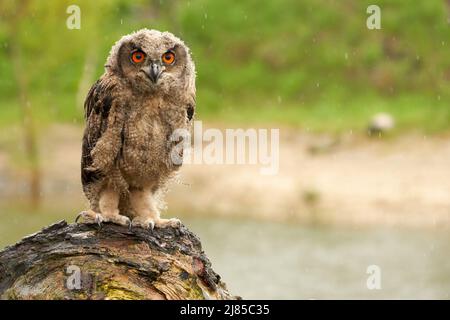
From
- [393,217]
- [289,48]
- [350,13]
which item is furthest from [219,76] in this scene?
[393,217]

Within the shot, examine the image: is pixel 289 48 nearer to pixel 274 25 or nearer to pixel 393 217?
pixel 274 25

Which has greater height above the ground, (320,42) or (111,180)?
(320,42)

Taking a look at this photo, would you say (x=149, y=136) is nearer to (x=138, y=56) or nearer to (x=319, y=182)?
(x=138, y=56)

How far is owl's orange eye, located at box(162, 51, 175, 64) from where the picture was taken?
531 cm

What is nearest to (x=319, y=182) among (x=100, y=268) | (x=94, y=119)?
(x=94, y=119)

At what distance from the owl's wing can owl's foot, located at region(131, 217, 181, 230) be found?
0.42 metres

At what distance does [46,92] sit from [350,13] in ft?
28.3

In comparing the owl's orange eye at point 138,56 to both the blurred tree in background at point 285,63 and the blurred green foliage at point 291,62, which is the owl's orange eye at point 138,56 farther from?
the blurred green foliage at point 291,62

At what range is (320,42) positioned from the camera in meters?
→ 23.5

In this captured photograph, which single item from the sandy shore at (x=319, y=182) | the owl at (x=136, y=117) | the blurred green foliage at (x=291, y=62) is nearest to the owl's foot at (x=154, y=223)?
the owl at (x=136, y=117)

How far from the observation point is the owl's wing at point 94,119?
5508 mm

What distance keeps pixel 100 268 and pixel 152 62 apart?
4.14ft

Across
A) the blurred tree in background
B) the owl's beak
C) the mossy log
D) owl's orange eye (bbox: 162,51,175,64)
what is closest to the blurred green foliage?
the blurred tree in background
